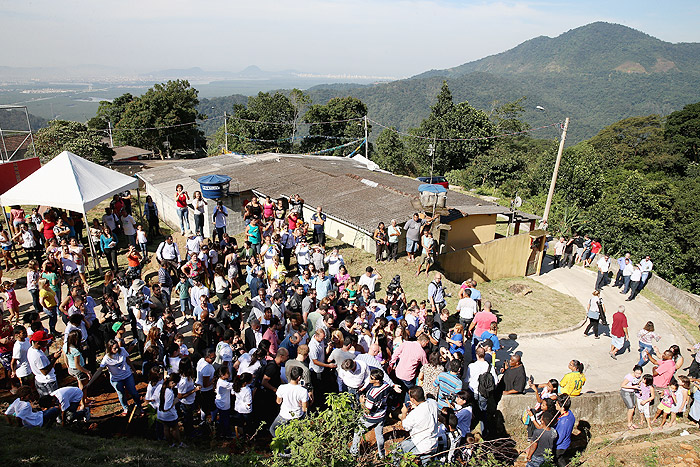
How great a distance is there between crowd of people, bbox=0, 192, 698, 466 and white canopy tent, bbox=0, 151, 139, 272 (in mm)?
1891

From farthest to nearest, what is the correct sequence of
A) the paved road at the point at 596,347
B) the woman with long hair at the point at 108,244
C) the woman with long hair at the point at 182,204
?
the woman with long hair at the point at 182,204 → the woman with long hair at the point at 108,244 → the paved road at the point at 596,347

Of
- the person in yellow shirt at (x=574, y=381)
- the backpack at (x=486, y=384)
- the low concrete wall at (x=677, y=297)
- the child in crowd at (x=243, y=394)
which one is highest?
the child in crowd at (x=243, y=394)

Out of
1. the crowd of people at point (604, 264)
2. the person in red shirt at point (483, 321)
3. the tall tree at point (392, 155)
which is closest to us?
the person in red shirt at point (483, 321)

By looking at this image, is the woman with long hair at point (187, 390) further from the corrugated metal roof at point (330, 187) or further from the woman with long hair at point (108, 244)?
the corrugated metal roof at point (330, 187)

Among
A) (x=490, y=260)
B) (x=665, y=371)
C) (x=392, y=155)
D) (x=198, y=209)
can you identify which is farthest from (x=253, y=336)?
(x=392, y=155)

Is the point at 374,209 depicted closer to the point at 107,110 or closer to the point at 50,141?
the point at 50,141

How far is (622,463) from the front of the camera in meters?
7.05

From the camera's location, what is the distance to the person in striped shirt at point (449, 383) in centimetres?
643

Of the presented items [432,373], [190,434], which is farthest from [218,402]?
[432,373]

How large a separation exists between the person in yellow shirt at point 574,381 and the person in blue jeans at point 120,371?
7.16 m

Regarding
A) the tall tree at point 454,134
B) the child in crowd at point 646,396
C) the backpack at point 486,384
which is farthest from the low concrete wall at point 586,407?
the tall tree at point 454,134

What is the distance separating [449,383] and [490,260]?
32.2 feet

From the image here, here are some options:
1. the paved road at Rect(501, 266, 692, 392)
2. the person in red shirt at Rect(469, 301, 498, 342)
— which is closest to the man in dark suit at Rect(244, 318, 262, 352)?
the person in red shirt at Rect(469, 301, 498, 342)

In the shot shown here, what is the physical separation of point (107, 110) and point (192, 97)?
17.4 metres
